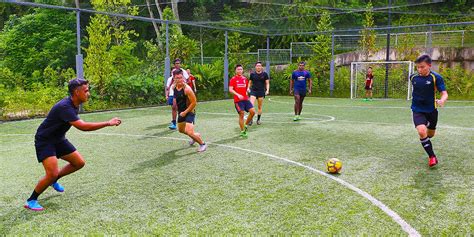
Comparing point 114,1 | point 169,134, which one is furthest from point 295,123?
point 114,1

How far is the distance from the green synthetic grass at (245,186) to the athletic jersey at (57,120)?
88cm

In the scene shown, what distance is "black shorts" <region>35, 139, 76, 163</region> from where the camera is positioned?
512 centimetres

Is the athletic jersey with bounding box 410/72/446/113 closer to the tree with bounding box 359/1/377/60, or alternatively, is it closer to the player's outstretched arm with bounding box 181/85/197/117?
the player's outstretched arm with bounding box 181/85/197/117

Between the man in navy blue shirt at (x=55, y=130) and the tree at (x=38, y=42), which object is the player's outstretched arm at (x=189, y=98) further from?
the tree at (x=38, y=42)

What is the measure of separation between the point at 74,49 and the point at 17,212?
66.8ft

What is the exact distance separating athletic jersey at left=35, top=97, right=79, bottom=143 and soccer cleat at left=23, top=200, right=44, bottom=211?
76 centimetres

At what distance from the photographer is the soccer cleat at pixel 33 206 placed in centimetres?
502

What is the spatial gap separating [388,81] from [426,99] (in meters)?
19.2

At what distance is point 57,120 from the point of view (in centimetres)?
515

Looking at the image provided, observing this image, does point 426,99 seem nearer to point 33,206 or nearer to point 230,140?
point 230,140

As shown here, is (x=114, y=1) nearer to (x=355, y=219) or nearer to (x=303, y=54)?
(x=303, y=54)

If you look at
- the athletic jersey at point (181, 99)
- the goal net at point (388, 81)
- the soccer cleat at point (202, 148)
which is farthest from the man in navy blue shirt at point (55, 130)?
the goal net at point (388, 81)

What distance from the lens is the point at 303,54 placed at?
96.1ft

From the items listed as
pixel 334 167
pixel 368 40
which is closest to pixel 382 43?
pixel 368 40
